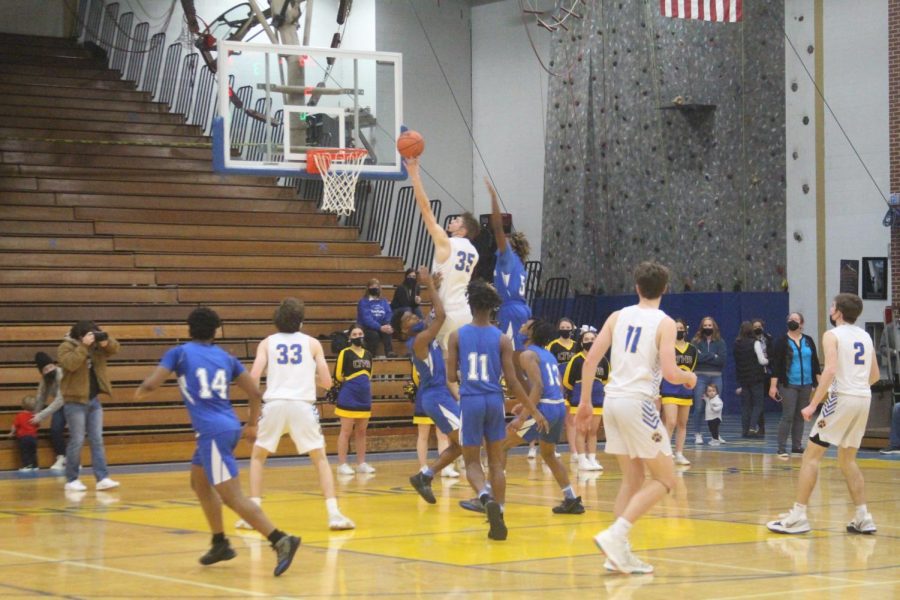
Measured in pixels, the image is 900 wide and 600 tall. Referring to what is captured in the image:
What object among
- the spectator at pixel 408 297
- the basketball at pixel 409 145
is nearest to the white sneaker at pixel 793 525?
the basketball at pixel 409 145

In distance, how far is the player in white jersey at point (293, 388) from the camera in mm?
10039

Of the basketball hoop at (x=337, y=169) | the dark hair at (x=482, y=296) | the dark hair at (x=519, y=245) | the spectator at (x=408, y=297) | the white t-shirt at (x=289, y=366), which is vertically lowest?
the white t-shirt at (x=289, y=366)

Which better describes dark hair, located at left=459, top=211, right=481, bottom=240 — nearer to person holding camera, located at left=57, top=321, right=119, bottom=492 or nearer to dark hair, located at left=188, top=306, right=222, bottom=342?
dark hair, located at left=188, top=306, right=222, bottom=342

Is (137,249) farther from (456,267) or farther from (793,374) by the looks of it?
(456,267)

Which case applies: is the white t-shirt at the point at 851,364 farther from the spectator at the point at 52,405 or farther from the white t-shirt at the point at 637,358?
the spectator at the point at 52,405

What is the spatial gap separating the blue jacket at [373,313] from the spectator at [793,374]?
20.4 feet

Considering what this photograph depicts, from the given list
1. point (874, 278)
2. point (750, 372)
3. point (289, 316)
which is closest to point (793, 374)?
point (750, 372)

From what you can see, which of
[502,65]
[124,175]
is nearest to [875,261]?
[502,65]

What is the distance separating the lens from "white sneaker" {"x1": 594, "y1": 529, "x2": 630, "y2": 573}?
7988mm

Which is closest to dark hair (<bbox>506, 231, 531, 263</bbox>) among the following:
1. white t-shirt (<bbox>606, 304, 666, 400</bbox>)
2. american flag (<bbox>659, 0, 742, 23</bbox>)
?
white t-shirt (<bbox>606, 304, 666, 400</bbox>)

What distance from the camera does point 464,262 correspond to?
1085 cm

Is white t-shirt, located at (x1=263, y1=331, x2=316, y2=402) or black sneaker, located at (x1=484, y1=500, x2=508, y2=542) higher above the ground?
white t-shirt, located at (x1=263, y1=331, x2=316, y2=402)

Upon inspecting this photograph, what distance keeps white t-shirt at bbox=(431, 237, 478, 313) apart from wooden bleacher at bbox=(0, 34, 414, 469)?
7817 mm

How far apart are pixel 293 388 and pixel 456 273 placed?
1707 millimetres
